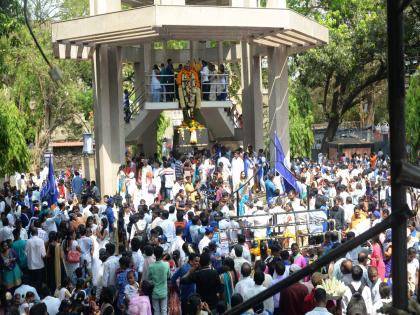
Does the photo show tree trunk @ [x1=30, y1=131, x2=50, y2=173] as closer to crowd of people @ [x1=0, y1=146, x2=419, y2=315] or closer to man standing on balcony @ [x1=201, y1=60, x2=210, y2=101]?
man standing on balcony @ [x1=201, y1=60, x2=210, y2=101]

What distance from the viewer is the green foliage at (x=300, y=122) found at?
36.6 meters

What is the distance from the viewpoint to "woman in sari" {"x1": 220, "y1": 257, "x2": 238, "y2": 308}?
30.3ft

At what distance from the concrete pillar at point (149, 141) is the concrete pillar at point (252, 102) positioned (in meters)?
3.81

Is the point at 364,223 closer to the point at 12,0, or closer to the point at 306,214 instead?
the point at 306,214

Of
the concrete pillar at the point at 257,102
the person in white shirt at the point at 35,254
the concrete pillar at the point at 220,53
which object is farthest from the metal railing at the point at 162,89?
the person in white shirt at the point at 35,254

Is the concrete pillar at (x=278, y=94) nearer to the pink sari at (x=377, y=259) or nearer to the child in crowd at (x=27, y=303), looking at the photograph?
the pink sari at (x=377, y=259)

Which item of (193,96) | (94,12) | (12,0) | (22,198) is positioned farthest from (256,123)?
(12,0)

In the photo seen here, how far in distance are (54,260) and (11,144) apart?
1526 cm

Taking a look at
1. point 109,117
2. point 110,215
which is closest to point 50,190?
point 110,215

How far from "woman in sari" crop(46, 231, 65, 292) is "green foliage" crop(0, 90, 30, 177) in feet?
41.7

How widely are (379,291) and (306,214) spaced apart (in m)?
6.31

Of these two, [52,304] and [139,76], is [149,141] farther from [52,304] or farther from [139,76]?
[52,304]

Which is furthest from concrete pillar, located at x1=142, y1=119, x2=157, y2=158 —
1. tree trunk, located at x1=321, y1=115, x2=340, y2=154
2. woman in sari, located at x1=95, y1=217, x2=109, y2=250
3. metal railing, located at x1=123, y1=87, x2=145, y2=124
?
woman in sari, located at x1=95, y1=217, x2=109, y2=250

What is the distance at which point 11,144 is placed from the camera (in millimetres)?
26641
